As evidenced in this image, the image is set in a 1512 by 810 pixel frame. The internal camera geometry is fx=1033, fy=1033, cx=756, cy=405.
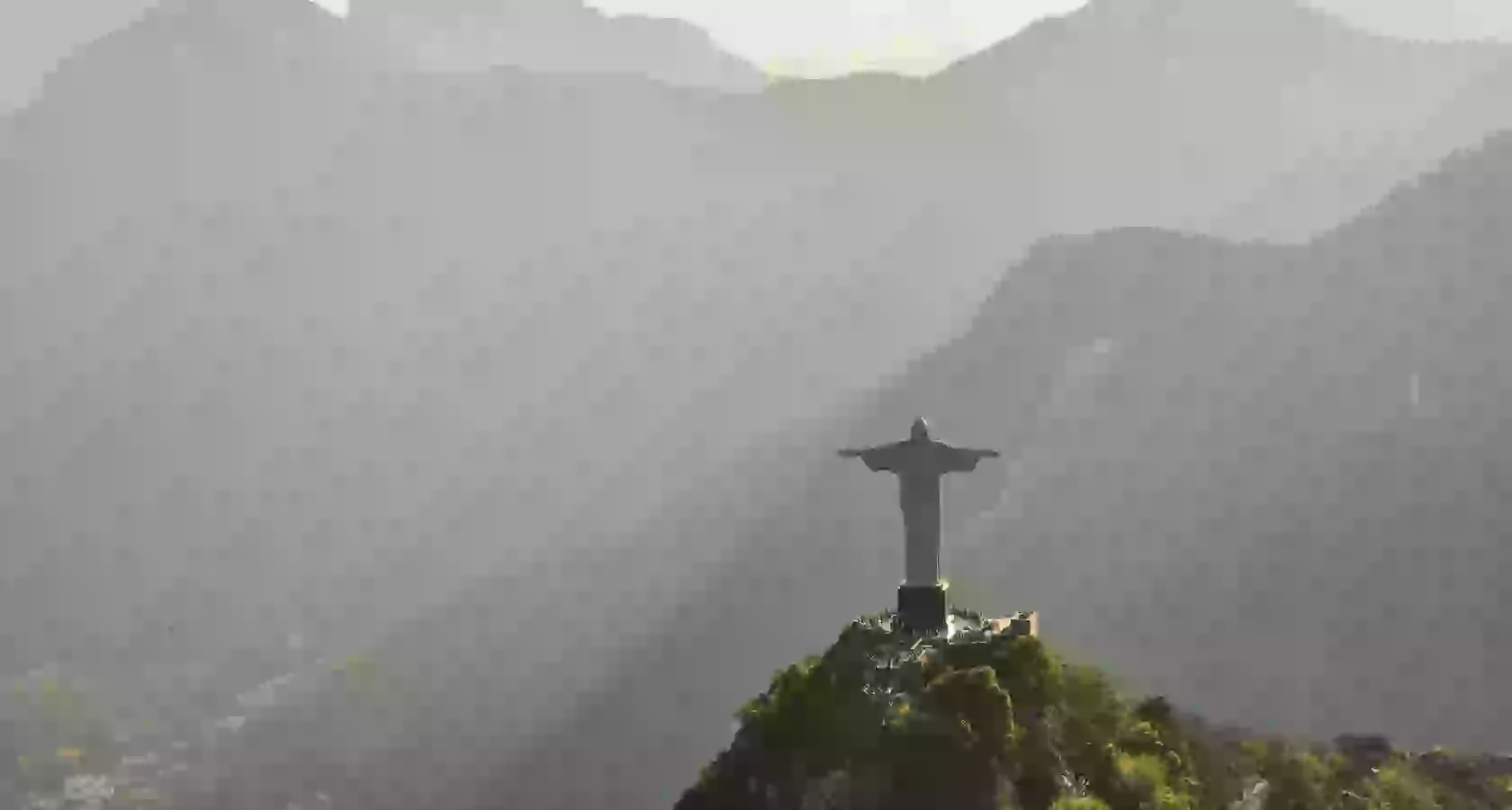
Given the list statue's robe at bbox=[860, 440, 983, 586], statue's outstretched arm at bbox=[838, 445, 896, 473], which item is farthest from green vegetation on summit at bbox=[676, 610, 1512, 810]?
statue's outstretched arm at bbox=[838, 445, 896, 473]

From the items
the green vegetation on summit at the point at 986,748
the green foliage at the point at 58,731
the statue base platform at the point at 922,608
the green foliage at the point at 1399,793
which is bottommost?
the green foliage at the point at 58,731

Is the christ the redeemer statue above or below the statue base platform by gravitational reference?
above

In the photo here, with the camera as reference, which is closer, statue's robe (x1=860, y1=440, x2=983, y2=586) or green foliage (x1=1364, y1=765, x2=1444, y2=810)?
statue's robe (x1=860, y1=440, x2=983, y2=586)

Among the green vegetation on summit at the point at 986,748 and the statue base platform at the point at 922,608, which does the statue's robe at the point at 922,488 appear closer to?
the statue base platform at the point at 922,608

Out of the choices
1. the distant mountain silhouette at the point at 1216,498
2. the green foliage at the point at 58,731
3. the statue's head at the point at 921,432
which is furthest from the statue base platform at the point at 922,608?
the green foliage at the point at 58,731

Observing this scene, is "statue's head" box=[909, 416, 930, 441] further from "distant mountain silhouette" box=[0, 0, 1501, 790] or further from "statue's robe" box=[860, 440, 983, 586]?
"distant mountain silhouette" box=[0, 0, 1501, 790]

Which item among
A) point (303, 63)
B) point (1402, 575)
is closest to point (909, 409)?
point (1402, 575)

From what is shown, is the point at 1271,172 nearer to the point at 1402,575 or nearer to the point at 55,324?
the point at 1402,575
